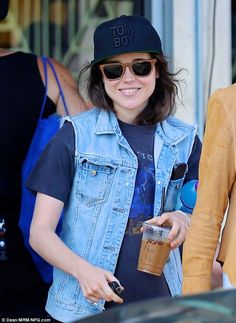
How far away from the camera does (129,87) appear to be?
3.32 metres

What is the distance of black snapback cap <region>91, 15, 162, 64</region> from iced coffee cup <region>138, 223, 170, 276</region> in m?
0.60

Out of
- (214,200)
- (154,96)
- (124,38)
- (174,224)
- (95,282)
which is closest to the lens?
(214,200)

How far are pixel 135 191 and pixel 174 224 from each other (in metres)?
0.19

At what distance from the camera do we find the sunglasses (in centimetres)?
333

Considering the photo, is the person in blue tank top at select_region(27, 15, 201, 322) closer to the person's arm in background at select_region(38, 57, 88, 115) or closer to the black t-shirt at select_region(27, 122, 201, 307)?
the black t-shirt at select_region(27, 122, 201, 307)

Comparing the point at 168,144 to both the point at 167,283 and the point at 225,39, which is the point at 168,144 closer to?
the point at 167,283

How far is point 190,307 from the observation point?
1948mm

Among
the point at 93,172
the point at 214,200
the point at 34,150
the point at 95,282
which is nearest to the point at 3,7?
the point at 34,150

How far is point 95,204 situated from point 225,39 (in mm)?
2038

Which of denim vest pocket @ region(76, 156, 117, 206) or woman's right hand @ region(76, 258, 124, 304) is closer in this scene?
woman's right hand @ region(76, 258, 124, 304)

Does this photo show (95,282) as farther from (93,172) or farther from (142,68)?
(142,68)

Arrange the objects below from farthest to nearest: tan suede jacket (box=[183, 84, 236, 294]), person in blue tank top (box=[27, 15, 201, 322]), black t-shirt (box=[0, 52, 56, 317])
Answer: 1. black t-shirt (box=[0, 52, 56, 317])
2. person in blue tank top (box=[27, 15, 201, 322])
3. tan suede jacket (box=[183, 84, 236, 294])

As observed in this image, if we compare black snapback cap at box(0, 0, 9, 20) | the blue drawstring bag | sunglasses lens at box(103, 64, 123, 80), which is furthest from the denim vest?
black snapback cap at box(0, 0, 9, 20)

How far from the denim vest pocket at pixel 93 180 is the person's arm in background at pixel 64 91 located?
57cm
